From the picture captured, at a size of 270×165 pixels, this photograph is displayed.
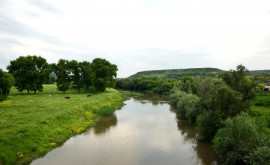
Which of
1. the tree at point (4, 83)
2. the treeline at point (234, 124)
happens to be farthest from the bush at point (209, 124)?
the tree at point (4, 83)

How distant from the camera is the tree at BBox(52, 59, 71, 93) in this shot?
192 ft

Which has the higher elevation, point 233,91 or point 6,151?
point 233,91

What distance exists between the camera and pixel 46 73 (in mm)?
53812

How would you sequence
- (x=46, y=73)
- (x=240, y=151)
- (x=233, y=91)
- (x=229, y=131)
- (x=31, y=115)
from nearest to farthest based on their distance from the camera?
(x=240, y=151), (x=229, y=131), (x=233, y=91), (x=31, y=115), (x=46, y=73)

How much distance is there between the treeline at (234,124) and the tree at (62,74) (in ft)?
148

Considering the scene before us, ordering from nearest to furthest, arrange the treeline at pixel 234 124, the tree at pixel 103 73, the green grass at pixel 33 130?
the treeline at pixel 234 124 → the green grass at pixel 33 130 → the tree at pixel 103 73

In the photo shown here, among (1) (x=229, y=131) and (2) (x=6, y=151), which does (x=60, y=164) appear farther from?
(1) (x=229, y=131)

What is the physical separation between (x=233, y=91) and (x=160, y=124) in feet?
52.9

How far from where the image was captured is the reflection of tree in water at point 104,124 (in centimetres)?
2922

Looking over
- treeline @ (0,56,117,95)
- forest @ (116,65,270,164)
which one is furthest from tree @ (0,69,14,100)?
forest @ (116,65,270,164)

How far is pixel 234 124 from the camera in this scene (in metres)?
16.5

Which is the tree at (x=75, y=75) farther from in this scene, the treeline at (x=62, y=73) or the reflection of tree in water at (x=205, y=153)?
the reflection of tree in water at (x=205, y=153)

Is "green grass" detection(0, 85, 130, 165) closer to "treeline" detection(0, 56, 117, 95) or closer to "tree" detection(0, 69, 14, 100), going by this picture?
"tree" detection(0, 69, 14, 100)

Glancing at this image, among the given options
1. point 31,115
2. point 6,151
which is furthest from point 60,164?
point 31,115
